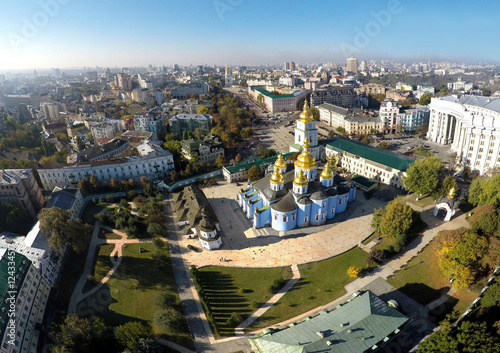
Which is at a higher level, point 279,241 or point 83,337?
point 83,337


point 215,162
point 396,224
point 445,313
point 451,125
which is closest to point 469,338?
point 445,313

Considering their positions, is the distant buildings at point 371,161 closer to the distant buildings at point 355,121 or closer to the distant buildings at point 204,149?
the distant buildings at point 355,121

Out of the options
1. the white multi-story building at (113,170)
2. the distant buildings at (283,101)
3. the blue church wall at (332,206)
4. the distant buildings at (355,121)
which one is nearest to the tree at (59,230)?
the white multi-story building at (113,170)

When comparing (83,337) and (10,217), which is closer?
(83,337)

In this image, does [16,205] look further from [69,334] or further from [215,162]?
[215,162]

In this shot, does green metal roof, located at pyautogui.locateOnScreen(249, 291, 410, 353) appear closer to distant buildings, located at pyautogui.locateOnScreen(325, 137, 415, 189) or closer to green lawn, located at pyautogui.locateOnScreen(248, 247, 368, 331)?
green lawn, located at pyautogui.locateOnScreen(248, 247, 368, 331)

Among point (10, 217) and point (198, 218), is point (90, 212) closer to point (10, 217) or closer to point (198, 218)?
point (10, 217)

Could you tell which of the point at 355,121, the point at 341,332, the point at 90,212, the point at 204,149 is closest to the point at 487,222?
the point at 341,332
